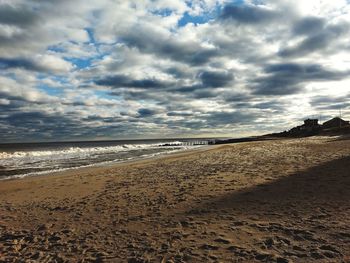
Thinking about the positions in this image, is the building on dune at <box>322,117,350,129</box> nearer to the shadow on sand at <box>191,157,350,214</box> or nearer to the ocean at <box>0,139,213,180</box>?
the ocean at <box>0,139,213,180</box>

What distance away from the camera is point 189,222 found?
685cm

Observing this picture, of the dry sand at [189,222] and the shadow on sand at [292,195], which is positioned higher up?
the shadow on sand at [292,195]

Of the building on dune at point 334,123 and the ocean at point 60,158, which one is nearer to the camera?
the ocean at point 60,158

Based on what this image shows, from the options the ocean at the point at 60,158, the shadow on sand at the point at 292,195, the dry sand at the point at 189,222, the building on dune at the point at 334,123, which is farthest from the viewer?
the building on dune at the point at 334,123

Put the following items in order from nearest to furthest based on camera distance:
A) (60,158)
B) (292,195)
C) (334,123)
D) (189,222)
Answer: (189,222), (292,195), (60,158), (334,123)

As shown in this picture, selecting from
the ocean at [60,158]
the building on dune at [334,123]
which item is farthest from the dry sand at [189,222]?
the building on dune at [334,123]

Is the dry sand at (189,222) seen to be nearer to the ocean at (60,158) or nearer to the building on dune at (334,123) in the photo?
the ocean at (60,158)

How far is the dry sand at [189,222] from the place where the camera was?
5180 mm

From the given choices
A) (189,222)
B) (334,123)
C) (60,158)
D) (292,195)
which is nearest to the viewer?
(189,222)

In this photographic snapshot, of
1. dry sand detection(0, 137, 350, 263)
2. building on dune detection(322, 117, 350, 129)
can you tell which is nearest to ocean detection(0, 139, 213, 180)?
dry sand detection(0, 137, 350, 263)

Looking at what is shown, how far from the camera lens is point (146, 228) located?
6.65m

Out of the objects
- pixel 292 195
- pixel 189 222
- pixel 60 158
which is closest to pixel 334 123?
pixel 60 158

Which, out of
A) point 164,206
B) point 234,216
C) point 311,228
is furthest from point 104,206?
point 311,228

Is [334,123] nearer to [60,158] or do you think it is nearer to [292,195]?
[60,158]
